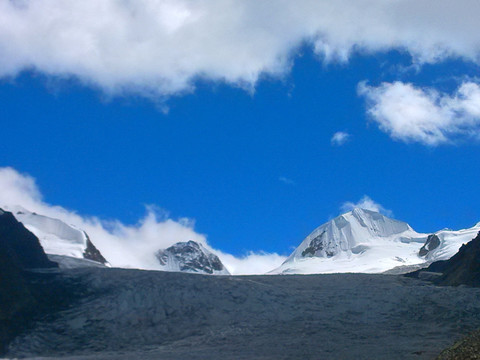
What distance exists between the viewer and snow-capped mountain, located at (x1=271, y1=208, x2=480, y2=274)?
11662cm

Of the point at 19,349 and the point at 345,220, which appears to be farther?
the point at 345,220

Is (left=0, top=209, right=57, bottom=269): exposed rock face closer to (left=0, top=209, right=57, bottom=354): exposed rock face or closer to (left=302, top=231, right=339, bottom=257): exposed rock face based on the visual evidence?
(left=0, top=209, right=57, bottom=354): exposed rock face

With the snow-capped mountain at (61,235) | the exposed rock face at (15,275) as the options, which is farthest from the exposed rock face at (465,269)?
the snow-capped mountain at (61,235)

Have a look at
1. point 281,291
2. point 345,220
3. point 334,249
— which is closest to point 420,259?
point 334,249

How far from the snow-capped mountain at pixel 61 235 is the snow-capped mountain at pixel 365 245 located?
36.5 m

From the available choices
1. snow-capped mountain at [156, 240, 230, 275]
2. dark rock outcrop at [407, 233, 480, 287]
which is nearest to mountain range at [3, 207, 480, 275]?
snow-capped mountain at [156, 240, 230, 275]

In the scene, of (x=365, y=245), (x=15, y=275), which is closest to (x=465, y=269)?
(x=15, y=275)

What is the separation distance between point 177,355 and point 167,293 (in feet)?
25.7

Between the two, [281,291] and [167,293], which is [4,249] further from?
[281,291]

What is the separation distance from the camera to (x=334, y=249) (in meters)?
160

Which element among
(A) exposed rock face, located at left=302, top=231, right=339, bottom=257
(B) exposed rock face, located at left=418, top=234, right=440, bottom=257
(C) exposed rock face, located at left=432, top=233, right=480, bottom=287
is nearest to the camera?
(C) exposed rock face, located at left=432, top=233, right=480, bottom=287

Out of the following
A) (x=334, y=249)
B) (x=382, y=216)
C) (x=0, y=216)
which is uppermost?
(x=382, y=216)

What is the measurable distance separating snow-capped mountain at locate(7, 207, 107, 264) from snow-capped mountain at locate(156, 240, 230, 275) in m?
77.8

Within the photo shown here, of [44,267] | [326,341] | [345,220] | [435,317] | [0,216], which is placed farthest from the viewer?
[345,220]
